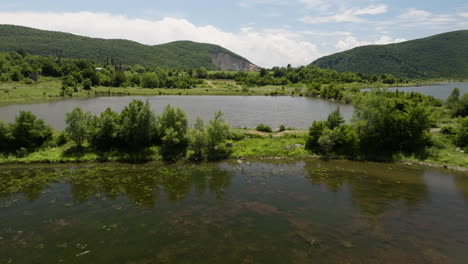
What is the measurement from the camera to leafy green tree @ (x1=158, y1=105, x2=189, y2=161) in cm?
4091

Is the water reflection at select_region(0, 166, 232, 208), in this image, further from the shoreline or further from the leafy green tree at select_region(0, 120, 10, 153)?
the leafy green tree at select_region(0, 120, 10, 153)

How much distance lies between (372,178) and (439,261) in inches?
637

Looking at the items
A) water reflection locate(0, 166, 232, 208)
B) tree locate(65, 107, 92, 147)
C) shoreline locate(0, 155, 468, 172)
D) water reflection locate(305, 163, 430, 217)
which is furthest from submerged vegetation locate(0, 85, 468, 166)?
water reflection locate(305, 163, 430, 217)

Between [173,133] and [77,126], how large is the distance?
563 inches

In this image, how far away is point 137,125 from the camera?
41.0 meters

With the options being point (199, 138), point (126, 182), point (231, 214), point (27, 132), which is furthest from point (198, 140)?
point (27, 132)

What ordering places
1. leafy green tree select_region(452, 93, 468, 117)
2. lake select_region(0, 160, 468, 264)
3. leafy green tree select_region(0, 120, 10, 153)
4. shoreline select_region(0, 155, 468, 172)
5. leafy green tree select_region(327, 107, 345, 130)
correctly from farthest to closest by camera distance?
leafy green tree select_region(452, 93, 468, 117), leafy green tree select_region(327, 107, 345, 130), leafy green tree select_region(0, 120, 10, 153), shoreline select_region(0, 155, 468, 172), lake select_region(0, 160, 468, 264)

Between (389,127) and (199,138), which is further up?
(389,127)

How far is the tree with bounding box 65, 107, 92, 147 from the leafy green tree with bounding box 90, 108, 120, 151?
1.36 m

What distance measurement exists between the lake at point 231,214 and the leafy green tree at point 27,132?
4742mm

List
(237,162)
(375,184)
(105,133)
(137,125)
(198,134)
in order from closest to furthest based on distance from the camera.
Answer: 1. (375,184)
2. (198,134)
3. (237,162)
4. (137,125)
5. (105,133)

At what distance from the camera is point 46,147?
41750mm

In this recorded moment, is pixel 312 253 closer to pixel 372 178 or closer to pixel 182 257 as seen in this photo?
pixel 182 257

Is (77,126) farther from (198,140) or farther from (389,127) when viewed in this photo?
(389,127)
